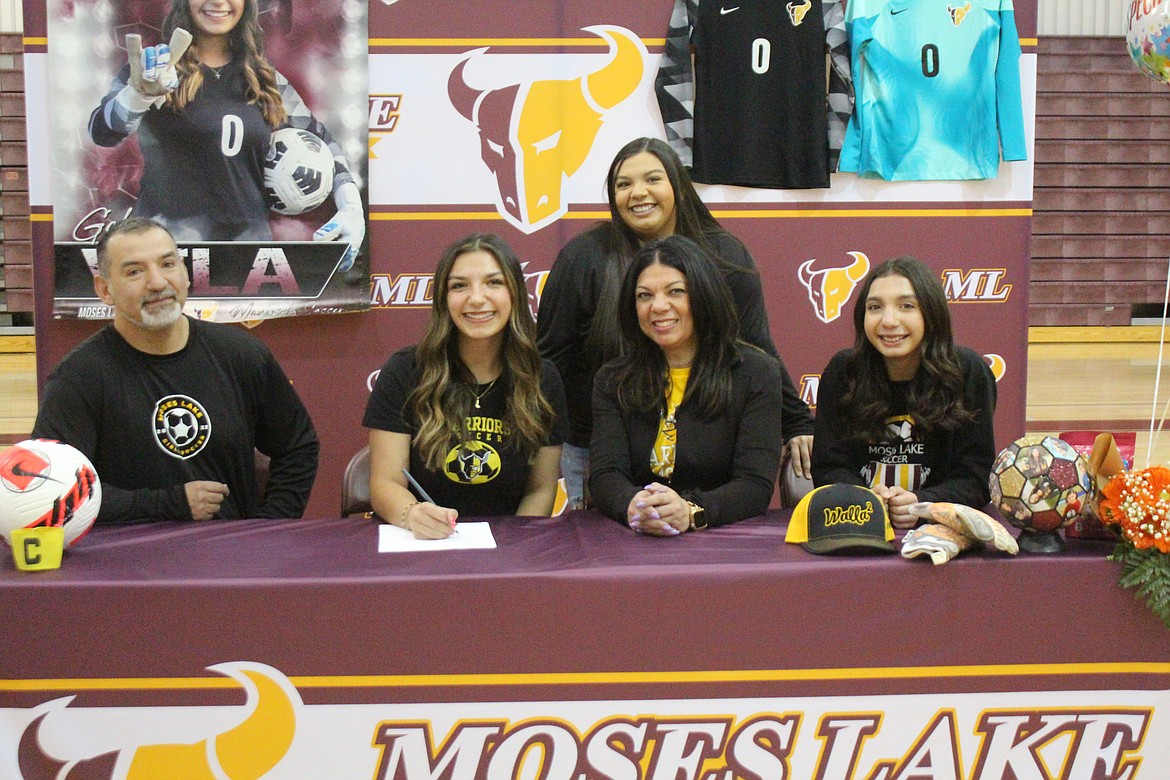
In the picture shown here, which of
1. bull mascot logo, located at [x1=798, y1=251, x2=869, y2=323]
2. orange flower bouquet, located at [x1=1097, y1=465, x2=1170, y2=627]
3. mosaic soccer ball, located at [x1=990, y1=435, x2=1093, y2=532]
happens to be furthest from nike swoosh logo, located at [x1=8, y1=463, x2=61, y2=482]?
bull mascot logo, located at [x1=798, y1=251, x2=869, y2=323]

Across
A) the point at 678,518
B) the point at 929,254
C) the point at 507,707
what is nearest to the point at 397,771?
the point at 507,707

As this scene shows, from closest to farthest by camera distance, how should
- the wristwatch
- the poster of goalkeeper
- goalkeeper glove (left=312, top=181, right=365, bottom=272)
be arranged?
1. the wristwatch
2. the poster of goalkeeper
3. goalkeeper glove (left=312, top=181, right=365, bottom=272)

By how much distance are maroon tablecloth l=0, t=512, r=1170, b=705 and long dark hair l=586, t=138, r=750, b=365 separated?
0.90 metres

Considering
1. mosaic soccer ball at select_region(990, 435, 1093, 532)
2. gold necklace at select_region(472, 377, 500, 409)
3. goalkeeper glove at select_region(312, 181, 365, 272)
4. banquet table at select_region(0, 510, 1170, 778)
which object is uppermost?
goalkeeper glove at select_region(312, 181, 365, 272)

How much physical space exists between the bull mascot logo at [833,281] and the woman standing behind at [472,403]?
183cm

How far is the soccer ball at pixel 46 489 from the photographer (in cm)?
164

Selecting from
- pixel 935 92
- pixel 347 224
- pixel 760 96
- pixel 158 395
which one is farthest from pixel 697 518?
pixel 935 92

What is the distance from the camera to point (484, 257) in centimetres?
216

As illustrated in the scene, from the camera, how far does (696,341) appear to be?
213cm

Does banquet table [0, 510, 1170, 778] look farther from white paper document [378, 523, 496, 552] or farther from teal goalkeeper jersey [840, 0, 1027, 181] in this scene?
teal goalkeeper jersey [840, 0, 1027, 181]

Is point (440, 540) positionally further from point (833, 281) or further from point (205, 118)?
point (833, 281)

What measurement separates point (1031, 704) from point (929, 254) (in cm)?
243

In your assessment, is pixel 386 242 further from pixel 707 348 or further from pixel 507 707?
pixel 507 707

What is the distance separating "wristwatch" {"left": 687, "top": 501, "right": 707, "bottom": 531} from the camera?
6.27ft
